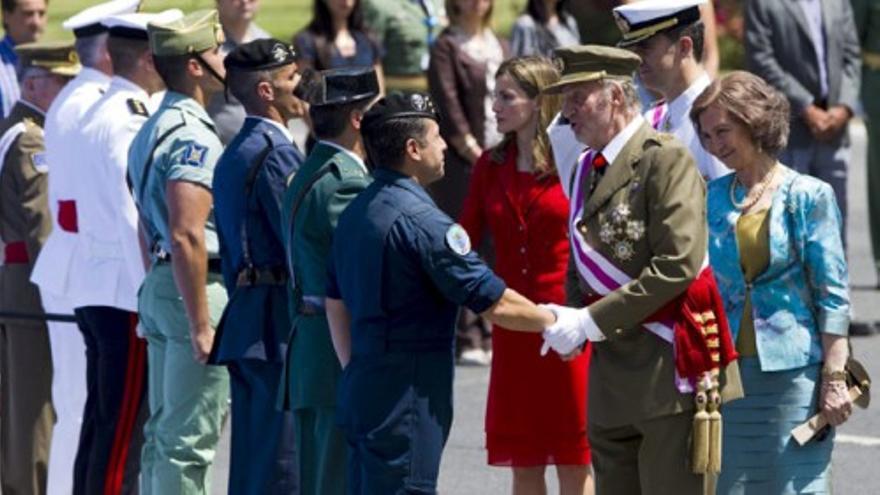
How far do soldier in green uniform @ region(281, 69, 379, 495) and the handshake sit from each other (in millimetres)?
858

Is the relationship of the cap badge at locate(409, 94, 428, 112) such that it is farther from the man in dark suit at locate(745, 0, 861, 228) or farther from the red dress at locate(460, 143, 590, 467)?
the man in dark suit at locate(745, 0, 861, 228)

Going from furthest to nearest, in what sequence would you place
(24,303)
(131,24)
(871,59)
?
(871,59)
(24,303)
(131,24)

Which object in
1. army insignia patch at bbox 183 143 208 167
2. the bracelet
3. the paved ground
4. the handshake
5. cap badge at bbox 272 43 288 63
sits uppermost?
cap badge at bbox 272 43 288 63

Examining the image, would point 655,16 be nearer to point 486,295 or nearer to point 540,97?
point 540,97

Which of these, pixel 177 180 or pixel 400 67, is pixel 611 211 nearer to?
pixel 177 180

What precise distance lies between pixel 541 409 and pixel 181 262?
135 centimetres

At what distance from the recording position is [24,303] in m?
8.95

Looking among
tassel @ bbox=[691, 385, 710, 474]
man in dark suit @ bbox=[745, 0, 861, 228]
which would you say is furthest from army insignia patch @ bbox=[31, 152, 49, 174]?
man in dark suit @ bbox=[745, 0, 861, 228]

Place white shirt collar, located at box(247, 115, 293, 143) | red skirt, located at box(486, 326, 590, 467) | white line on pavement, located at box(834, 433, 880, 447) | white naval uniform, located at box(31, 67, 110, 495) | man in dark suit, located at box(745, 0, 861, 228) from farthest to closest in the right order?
man in dark suit, located at box(745, 0, 861, 228) < white line on pavement, located at box(834, 433, 880, 447) < white naval uniform, located at box(31, 67, 110, 495) < red skirt, located at box(486, 326, 590, 467) < white shirt collar, located at box(247, 115, 293, 143)

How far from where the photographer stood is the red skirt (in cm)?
785

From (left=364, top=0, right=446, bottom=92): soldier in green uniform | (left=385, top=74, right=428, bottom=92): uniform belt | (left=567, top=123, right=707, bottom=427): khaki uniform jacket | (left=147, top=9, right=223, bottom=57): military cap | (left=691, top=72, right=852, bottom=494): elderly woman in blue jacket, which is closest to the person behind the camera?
(left=567, top=123, right=707, bottom=427): khaki uniform jacket

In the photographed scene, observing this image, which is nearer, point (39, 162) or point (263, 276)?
point (263, 276)

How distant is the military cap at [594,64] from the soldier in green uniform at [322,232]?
83 cm

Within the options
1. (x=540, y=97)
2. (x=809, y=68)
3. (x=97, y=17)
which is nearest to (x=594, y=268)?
(x=540, y=97)
